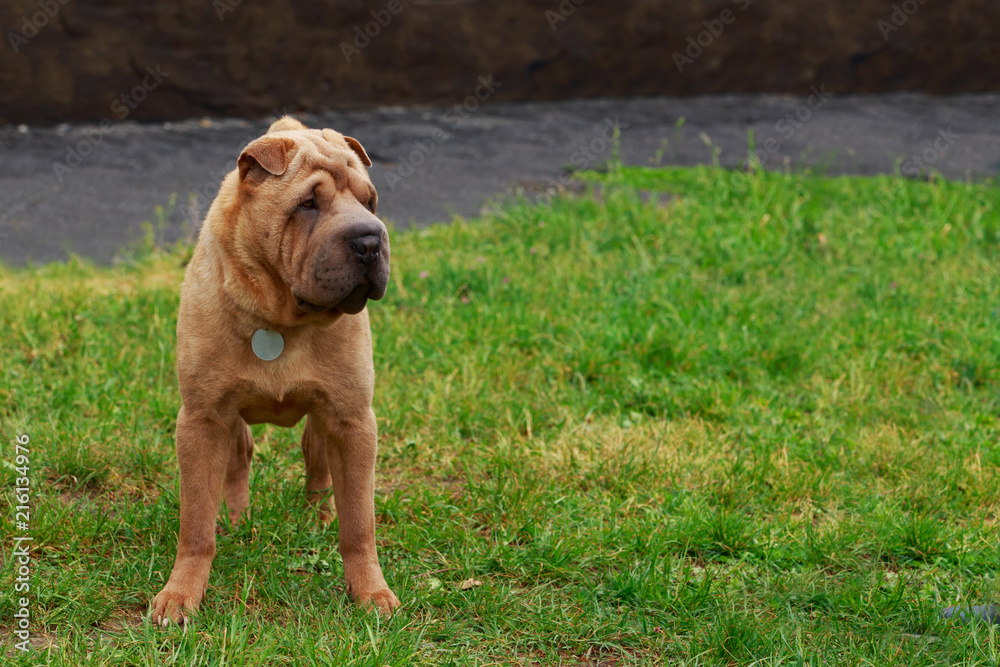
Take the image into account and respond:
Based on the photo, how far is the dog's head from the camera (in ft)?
9.80

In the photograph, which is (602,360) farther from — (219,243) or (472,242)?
(219,243)

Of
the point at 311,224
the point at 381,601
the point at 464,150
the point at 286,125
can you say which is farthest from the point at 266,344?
the point at 464,150

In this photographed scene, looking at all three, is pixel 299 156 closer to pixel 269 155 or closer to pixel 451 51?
pixel 269 155

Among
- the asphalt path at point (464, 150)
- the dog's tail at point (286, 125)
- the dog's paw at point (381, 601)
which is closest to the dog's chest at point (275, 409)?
the dog's paw at point (381, 601)

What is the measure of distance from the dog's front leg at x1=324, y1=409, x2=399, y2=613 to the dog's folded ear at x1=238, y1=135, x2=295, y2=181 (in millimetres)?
889

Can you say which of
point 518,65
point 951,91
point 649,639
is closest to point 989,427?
point 649,639

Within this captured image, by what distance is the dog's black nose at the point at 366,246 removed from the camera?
297 cm

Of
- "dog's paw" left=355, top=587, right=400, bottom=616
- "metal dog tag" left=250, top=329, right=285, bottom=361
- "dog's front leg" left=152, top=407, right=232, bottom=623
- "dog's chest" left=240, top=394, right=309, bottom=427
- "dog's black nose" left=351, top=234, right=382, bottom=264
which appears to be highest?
"dog's black nose" left=351, top=234, right=382, bottom=264

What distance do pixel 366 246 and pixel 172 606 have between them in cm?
Result: 138

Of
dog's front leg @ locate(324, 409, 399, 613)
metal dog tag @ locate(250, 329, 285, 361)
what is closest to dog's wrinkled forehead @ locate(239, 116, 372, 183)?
metal dog tag @ locate(250, 329, 285, 361)

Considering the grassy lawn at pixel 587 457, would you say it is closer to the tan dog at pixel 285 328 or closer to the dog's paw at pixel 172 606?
the dog's paw at pixel 172 606

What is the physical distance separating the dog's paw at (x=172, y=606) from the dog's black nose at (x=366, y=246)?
1.31 metres

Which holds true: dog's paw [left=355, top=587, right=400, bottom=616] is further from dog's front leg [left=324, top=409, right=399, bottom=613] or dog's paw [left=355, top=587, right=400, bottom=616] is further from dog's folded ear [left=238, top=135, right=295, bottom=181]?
dog's folded ear [left=238, top=135, right=295, bottom=181]

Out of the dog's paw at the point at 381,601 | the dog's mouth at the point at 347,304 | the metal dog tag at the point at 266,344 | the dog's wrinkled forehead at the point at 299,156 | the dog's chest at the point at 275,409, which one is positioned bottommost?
the dog's paw at the point at 381,601
